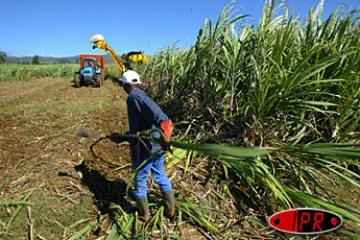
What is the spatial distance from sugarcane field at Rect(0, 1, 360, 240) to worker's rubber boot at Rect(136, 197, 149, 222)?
0.05 feet

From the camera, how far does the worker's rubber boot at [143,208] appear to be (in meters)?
1.97

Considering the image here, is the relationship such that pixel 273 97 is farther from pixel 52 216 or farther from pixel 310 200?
pixel 52 216

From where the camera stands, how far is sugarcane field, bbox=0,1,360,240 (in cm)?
188

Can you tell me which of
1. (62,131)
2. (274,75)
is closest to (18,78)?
(62,131)

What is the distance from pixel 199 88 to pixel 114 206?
155cm

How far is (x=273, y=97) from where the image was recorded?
2023mm

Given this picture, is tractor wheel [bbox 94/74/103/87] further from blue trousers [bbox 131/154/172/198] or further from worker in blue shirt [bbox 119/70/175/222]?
blue trousers [bbox 131/154/172/198]

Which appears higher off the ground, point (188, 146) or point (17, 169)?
point (188, 146)

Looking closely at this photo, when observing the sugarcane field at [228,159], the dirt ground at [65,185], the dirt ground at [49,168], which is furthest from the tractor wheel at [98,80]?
the sugarcane field at [228,159]

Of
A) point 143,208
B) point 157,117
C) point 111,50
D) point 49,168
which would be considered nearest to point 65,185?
point 49,168

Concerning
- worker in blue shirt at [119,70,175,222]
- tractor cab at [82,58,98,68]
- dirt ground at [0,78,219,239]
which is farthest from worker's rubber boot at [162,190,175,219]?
tractor cab at [82,58,98,68]

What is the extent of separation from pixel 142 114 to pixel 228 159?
28.8 inches

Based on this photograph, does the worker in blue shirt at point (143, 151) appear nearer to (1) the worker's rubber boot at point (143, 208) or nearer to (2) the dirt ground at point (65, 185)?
(1) the worker's rubber boot at point (143, 208)

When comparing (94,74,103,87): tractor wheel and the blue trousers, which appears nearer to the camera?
the blue trousers
